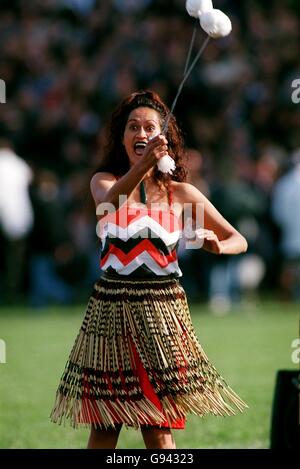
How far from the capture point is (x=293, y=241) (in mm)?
14562

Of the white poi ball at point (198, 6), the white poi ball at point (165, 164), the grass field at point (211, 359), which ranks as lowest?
the grass field at point (211, 359)

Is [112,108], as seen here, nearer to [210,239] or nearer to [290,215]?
[290,215]

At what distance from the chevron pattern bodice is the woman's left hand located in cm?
18

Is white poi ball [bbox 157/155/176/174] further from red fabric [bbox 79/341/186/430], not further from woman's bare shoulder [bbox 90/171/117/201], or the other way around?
red fabric [bbox 79/341/186/430]

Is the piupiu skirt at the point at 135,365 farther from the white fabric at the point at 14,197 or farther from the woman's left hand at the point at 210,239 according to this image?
the white fabric at the point at 14,197

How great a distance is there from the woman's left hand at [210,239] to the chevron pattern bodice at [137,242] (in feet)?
0.59

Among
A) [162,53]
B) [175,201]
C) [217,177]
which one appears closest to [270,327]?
[217,177]

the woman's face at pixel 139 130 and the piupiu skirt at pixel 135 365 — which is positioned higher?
the woman's face at pixel 139 130

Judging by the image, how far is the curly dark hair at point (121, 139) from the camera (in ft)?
16.9

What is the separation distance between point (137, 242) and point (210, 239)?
0.35 meters

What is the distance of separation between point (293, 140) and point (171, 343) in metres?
12.0

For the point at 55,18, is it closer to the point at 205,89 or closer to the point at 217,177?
the point at 205,89

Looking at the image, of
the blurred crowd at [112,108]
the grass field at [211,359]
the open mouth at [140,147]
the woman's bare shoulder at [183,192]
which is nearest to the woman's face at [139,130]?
the open mouth at [140,147]

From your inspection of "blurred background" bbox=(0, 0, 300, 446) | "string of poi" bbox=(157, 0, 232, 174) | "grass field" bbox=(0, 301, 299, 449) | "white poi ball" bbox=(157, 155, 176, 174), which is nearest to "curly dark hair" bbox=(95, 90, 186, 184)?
"string of poi" bbox=(157, 0, 232, 174)
